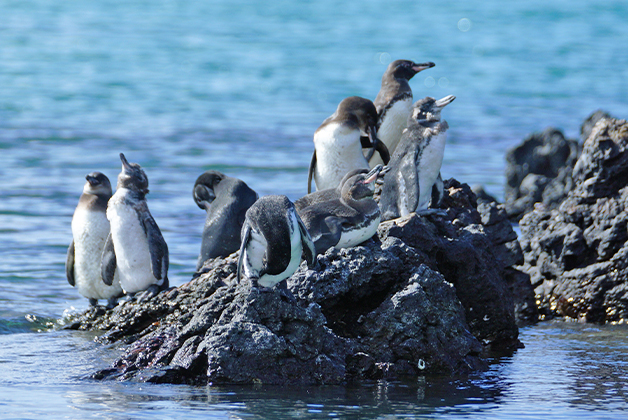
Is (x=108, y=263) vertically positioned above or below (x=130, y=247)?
below

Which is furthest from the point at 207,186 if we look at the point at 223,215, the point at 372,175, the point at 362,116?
the point at 372,175

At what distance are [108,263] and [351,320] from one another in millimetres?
2872

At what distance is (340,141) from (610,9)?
64.7 m

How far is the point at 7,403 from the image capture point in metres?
4.45

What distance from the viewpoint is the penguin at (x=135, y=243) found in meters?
7.28

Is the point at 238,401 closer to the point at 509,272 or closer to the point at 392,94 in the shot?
the point at 509,272

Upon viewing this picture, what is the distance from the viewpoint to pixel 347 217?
578 cm

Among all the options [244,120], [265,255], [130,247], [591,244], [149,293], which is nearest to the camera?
[265,255]

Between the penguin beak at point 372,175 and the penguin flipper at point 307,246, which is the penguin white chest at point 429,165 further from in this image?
the penguin flipper at point 307,246

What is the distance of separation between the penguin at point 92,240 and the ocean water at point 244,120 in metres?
0.45

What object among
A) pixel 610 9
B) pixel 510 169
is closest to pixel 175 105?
pixel 510 169

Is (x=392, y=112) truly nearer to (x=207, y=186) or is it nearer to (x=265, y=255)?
(x=207, y=186)

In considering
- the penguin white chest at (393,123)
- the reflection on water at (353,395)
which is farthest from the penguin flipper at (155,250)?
the penguin white chest at (393,123)

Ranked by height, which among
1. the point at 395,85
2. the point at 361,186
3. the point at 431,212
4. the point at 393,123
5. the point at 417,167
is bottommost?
the point at 431,212
